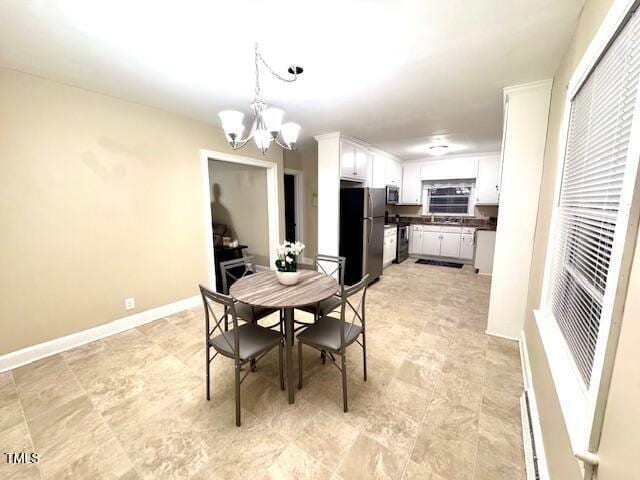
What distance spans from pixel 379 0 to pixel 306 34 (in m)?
0.47

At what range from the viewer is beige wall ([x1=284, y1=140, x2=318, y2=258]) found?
Answer: 5.11m

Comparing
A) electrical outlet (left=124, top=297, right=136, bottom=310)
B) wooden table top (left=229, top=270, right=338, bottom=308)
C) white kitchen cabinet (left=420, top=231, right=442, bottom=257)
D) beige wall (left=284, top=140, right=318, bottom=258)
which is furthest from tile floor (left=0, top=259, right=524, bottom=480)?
white kitchen cabinet (left=420, top=231, right=442, bottom=257)

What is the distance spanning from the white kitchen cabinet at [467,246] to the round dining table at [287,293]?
440 centimetres

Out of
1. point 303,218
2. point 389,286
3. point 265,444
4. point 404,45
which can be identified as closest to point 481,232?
point 389,286

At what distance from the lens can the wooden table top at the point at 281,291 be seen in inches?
67.6

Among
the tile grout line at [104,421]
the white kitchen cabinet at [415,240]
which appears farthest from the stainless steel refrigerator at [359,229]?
the tile grout line at [104,421]

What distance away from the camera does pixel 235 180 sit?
4.90 m

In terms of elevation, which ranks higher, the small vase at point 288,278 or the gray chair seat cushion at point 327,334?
the small vase at point 288,278

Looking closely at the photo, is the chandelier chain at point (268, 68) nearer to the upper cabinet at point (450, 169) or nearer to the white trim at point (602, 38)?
the white trim at point (602, 38)

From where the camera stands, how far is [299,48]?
1.71 meters

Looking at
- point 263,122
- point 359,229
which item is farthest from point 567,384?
point 359,229

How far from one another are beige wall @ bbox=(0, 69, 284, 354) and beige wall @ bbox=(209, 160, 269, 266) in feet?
4.73

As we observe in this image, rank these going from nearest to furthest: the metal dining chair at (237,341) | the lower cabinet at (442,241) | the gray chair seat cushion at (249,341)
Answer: the metal dining chair at (237,341), the gray chair seat cushion at (249,341), the lower cabinet at (442,241)

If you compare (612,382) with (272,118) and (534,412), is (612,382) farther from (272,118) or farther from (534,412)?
(272,118)
